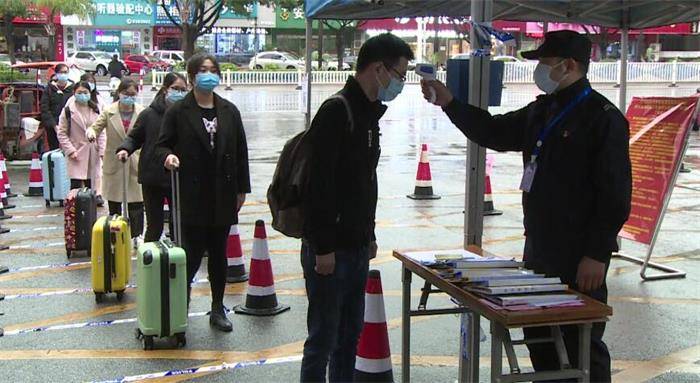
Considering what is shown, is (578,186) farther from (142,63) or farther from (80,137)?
(142,63)

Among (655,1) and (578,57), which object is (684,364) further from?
(655,1)

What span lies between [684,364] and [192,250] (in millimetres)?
3447

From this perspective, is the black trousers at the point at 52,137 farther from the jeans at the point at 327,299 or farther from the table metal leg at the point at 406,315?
the jeans at the point at 327,299

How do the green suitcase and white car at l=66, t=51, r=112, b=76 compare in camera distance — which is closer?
the green suitcase

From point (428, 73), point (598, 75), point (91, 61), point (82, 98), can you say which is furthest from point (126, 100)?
point (91, 61)

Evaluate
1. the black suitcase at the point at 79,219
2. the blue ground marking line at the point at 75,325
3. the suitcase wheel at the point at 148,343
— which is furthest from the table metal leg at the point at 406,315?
the black suitcase at the point at 79,219

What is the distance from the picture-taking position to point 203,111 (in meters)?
5.39

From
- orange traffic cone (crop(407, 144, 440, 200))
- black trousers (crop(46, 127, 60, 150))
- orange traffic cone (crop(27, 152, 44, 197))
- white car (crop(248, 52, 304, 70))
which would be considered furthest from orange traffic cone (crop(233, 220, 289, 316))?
white car (crop(248, 52, 304, 70))

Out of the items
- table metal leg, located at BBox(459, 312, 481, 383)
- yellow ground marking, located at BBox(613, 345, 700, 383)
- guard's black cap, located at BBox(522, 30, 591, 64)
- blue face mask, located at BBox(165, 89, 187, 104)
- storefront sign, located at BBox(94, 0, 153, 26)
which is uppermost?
storefront sign, located at BBox(94, 0, 153, 26)

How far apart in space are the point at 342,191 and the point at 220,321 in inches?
101

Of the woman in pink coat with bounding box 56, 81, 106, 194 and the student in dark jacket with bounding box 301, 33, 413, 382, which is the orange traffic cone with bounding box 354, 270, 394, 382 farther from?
the woman in pink coat with bounding box 56, 81, 106, 194

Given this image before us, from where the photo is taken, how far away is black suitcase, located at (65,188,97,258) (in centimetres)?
796


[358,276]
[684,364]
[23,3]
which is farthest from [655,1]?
[23,3]

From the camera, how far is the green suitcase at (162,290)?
5.24 m
